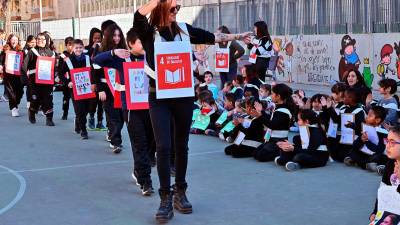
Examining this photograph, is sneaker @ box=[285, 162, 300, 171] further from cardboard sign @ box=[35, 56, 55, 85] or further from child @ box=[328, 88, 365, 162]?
cardboard sign @ box=[35, 56, 55, 85]

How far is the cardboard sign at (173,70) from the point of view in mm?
6410

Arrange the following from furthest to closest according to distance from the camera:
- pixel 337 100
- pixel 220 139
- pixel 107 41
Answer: pixel 220 139 → pixel 337 100 → pixel 107 41

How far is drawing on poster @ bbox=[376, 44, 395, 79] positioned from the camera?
58.1 feet

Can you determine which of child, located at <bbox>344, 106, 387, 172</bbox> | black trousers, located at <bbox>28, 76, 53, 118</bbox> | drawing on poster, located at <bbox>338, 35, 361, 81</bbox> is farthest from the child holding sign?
child, located at <bbox>344, 106, 387, 172</bbox>

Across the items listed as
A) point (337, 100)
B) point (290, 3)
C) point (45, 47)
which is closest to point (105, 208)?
point (337, 100)

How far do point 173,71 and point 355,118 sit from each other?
11.3 feet

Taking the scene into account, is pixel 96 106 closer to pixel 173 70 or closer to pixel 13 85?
pixel 13 85

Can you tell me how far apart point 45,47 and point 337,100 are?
279 inches

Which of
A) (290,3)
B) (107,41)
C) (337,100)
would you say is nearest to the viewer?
(107,41)

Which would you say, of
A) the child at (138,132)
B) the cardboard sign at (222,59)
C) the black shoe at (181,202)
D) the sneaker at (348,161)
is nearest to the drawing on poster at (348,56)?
the cardboard sign at (222,59)

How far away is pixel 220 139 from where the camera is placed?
11.7 m

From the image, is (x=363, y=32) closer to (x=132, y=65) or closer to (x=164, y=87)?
(x=132, y=65)

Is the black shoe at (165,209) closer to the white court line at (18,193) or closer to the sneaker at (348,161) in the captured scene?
the white court line at (18,193)

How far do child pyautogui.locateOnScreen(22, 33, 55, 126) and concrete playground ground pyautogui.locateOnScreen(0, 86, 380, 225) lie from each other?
3.29 meters
